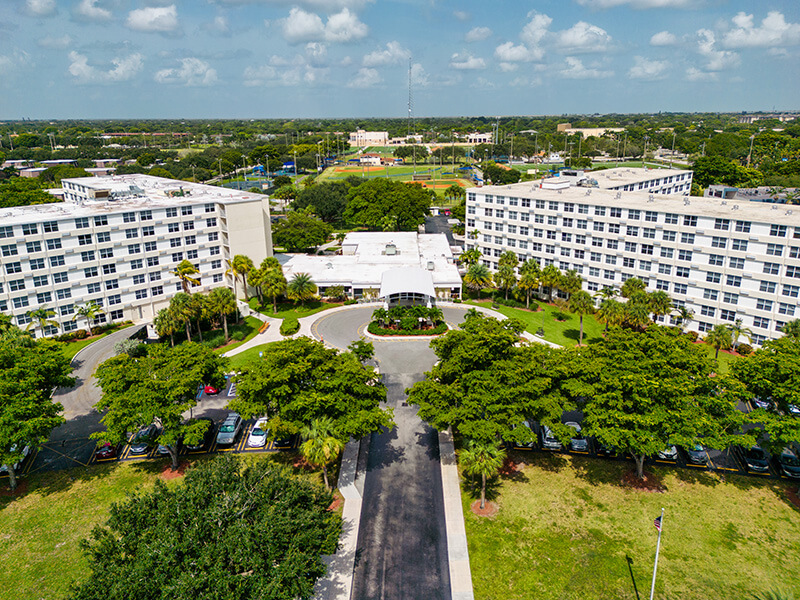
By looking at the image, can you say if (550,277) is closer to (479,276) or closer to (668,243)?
(479,276)

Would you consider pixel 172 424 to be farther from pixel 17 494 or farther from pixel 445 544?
pixel 445 544

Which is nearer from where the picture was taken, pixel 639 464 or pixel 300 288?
pixel 639 464

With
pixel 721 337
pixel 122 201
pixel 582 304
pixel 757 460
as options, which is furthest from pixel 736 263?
pixel 122 201

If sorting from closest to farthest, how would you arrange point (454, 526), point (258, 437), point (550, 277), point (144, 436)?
point (454, 526) < point (144, 436) < point (258, 437) < point (550, 277)

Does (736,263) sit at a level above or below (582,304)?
above

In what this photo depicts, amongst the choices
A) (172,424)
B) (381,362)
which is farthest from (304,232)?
(172,424)

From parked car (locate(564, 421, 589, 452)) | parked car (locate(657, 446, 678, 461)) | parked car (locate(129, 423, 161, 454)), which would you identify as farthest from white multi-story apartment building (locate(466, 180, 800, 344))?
parked car (locate(129, 423, 161, 454))

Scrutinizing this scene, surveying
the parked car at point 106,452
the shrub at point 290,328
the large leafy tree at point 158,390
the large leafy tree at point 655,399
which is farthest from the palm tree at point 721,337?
the parked car at point 106,452
